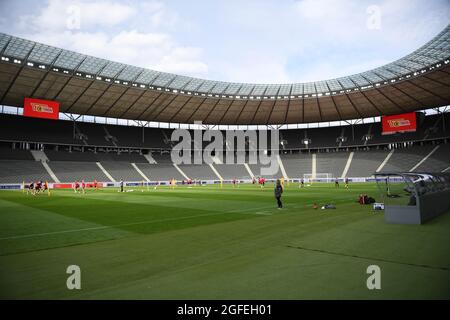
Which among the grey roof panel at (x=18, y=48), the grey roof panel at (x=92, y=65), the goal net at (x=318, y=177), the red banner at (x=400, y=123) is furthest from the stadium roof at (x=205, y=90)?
the goal net at (x=318, y=177)

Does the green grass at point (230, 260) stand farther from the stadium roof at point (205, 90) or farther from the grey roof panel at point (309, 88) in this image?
the grey roof panel at point (309, 88)

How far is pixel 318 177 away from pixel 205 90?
34.7m

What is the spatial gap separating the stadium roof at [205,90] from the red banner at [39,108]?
132 centimetres

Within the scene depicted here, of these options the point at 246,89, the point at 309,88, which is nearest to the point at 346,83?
the point at 309,88

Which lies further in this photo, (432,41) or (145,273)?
(432,41)

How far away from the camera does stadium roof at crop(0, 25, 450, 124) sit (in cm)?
4491

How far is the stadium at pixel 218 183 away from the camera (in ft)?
18.6

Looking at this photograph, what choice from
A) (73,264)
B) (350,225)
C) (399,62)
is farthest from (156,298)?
(399,62)

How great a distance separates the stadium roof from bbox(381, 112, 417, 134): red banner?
8.20ft

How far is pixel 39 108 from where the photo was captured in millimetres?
54094

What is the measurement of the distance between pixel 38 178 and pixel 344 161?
6908 cm

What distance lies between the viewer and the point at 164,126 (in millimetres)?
85438

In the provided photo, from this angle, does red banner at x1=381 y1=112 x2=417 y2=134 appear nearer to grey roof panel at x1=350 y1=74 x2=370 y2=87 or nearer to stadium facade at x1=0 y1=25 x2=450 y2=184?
stadium facade at x1=0 y1=25 x2=450 y2=184

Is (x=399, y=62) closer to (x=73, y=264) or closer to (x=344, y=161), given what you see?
(x=344, y=161)
